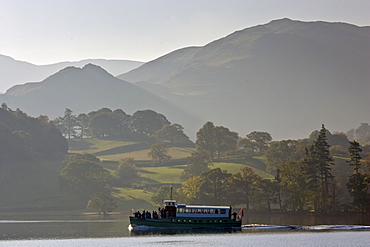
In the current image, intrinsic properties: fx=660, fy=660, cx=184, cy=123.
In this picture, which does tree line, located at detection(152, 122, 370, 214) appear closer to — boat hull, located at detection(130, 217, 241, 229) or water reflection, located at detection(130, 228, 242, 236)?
boat hull, located at detection(130, 217, 241, 229)

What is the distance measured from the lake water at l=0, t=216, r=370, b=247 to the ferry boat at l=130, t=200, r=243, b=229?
332 cm

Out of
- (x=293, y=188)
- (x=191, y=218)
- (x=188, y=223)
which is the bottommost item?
(x=188, y=223)

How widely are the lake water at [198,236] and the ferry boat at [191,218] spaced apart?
3324mm

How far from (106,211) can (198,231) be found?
78.8 metres

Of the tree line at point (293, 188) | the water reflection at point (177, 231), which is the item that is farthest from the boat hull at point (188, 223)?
the tree line at point (293, 188)

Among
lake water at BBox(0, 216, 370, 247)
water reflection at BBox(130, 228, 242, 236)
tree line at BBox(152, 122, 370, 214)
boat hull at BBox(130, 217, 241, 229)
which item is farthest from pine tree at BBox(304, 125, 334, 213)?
water reflection at BBox(130, 228, 242, 236)

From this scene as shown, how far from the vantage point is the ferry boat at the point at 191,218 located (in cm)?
12612

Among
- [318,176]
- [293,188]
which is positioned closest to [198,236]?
[293,188]

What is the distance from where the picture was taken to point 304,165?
171m

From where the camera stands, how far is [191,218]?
127 metres

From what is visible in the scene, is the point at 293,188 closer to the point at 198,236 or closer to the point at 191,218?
the point at 191,218

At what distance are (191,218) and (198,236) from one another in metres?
16.9

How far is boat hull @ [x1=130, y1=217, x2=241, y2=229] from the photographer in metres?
126

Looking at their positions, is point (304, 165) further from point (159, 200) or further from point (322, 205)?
point (159, 200)
